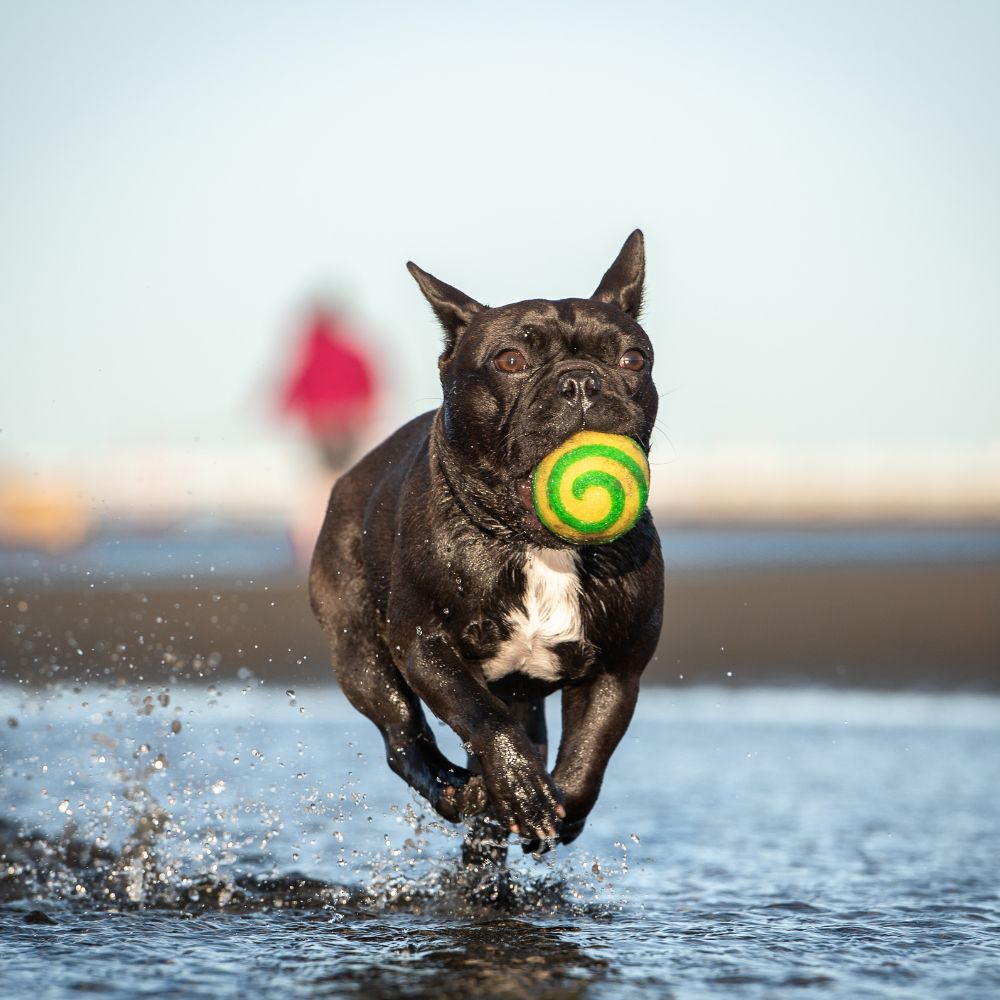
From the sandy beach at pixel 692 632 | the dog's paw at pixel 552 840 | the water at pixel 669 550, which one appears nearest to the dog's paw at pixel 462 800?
the dog's paw at pixel 552 840

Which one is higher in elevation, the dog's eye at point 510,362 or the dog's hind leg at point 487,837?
the dog's eye at point 510,362

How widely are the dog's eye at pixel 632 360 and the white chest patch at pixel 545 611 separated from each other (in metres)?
0.59

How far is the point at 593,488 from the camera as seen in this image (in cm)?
448

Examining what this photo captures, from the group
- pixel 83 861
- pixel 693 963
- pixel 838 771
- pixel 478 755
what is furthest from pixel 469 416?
pixel 838 771

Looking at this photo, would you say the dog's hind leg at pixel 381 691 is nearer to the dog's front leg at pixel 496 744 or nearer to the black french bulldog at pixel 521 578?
the black french bulldog at pixel 521 578

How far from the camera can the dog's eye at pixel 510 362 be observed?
4926 millimetres

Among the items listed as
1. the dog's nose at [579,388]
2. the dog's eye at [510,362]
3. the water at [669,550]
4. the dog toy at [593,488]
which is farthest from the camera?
the water at [669,550]

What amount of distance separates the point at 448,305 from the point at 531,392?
2.13 feet

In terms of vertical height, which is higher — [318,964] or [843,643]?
[843,643]

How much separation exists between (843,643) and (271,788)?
21.4 feet

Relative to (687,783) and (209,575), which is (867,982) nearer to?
(687,783)

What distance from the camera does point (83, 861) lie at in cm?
586

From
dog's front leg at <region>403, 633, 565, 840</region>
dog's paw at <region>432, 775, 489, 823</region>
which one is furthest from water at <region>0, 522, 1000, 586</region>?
dog's front leg at <region>403, 633, 565, 840</region>

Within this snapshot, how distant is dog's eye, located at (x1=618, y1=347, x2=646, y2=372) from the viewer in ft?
16.2
